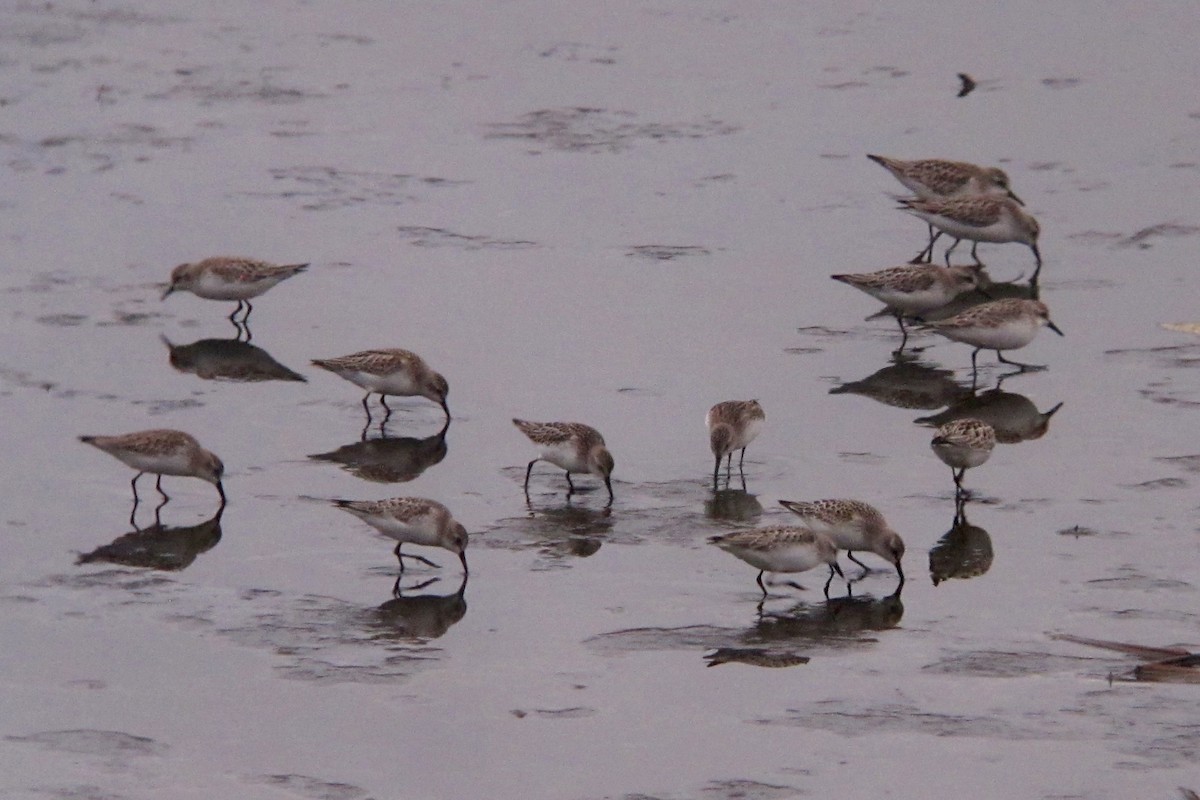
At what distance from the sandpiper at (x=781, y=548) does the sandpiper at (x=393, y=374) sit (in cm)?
395

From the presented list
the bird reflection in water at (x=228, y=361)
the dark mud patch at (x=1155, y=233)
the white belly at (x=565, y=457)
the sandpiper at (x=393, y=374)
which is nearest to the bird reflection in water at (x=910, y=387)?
the white belly at (x=565, y=457)

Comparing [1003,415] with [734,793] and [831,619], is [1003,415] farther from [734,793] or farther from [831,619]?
[734,793]

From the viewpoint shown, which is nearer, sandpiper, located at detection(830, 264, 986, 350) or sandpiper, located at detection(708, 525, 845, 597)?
sandpiper, located at detection(708, 525, 845, 597)

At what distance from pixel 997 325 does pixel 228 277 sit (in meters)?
6.51

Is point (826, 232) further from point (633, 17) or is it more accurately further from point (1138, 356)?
point (633, 17)

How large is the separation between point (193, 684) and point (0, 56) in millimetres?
18517

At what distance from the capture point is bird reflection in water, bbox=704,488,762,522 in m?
14.9

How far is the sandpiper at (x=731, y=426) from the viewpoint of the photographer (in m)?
15.4

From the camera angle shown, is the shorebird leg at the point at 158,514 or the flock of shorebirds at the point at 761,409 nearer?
the flock of shorebirds at the point at 761,409

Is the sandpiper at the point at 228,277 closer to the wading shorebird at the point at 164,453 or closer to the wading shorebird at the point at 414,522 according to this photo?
the wading shorebird at the point at 164,453

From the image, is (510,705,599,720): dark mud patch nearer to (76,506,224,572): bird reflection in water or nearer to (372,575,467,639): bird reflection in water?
(372,575,467,639): bird reflection in water

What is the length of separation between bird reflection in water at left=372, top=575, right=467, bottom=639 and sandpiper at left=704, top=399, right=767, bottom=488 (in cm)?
239

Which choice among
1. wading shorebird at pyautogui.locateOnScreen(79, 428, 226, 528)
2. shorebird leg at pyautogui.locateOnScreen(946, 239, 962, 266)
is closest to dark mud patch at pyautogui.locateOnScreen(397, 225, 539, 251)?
shorebird leg at pyautogui.locateOnScreen(946, 239, 962, 266)

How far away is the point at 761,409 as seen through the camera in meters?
15.9
